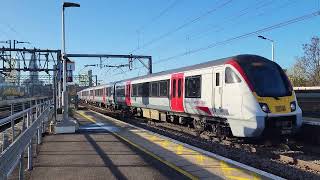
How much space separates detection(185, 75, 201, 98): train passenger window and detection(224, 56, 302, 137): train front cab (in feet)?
9.34

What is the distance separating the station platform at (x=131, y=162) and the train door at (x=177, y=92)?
7026mm

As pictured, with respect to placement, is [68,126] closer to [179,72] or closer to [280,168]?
[179,72]

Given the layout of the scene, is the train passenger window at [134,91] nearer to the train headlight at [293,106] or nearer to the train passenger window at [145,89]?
the train passenger window at [145,89]

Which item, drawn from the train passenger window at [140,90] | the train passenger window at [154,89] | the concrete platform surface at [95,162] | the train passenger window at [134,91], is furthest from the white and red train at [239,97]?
the train passenger window at [134,91]

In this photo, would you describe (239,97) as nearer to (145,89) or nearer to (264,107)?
(264,107)

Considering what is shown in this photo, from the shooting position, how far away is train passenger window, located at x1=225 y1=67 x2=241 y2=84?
622 inches

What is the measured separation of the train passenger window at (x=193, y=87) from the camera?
62.5ft

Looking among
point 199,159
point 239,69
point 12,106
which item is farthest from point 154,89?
point 12,106

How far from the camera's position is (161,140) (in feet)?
47.5

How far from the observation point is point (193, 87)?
1978 cm

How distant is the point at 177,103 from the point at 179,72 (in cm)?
146

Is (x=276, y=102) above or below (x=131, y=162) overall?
above

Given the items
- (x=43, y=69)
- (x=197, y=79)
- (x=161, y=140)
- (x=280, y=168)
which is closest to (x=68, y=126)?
(x=161, y=140)

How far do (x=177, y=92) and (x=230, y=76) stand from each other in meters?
6.19
